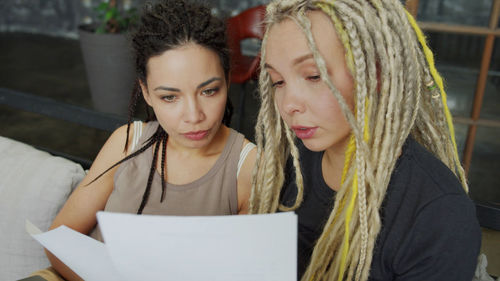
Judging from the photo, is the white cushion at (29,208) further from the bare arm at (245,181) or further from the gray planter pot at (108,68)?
the gray planter pot at (108,68)

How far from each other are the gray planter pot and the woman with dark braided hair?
2.29 metres

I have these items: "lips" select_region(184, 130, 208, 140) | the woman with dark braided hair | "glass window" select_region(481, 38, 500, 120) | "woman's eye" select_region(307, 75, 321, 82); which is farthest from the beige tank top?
"glass window" select_region(481, 38, 500, 120)

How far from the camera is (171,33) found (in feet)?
3.45

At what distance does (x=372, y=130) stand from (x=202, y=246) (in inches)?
16.0

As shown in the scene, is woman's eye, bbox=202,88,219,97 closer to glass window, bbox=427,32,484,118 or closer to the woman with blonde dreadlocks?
the woman with blonde dreadlocks

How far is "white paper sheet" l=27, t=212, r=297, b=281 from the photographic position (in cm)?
58

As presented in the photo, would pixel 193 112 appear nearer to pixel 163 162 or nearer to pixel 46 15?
pixel 163 162

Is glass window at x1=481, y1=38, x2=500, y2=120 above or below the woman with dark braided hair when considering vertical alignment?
below

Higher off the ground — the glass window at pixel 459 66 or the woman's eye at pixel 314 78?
the woman's eye at pixel 314 78

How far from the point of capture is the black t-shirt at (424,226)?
2.52 ft

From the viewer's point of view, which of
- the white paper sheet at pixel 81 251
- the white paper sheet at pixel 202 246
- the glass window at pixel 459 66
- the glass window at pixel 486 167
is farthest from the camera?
the glass window at pixel 459 66

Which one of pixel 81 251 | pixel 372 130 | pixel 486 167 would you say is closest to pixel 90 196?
pixel 81 251

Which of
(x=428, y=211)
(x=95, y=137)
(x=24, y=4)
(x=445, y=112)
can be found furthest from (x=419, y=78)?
(x=24, y=4)

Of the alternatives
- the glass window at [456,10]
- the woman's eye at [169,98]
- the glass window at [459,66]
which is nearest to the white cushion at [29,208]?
the woman's eye at [169,98]
